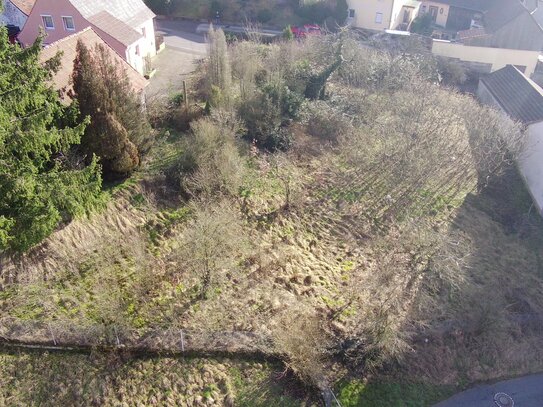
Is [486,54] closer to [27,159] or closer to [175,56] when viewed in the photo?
[175,56]

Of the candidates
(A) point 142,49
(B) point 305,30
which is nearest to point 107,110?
(A) point 142,49

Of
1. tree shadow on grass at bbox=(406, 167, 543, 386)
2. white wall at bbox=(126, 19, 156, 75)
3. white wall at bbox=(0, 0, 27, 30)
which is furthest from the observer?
white wall at bbox=(0, 0, 27, 30)

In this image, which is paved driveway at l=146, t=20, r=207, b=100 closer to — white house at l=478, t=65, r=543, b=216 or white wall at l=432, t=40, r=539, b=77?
white house at l=478, t=65, r=543, b=216

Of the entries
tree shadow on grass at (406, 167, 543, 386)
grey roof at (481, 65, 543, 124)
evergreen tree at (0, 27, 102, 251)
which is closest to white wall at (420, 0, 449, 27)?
grey roof at (481, 65, 543, 124)

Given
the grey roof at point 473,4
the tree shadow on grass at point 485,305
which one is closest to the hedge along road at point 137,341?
the tree shadow on grass at point 485,305

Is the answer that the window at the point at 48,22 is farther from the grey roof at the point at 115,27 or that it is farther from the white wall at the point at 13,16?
the white wall at the point at 13,16

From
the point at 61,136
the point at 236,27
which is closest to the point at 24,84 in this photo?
the point at 61,136
